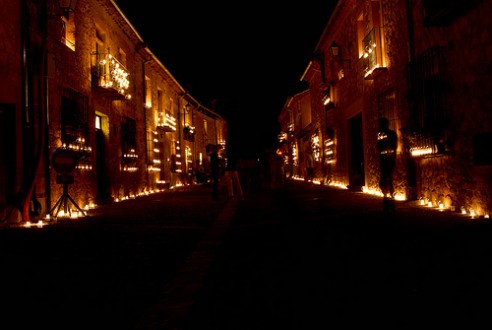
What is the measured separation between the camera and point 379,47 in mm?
11203

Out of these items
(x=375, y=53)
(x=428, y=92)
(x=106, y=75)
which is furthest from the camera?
(x=106, y=75)

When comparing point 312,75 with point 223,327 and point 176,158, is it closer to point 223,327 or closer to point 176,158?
point 176,158

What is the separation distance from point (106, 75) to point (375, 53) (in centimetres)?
733

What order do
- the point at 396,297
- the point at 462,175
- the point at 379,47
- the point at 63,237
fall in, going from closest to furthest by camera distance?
1. the point at 396,297
2. the point at 63,237
3. the point at 462,175
4. the point at 379,47

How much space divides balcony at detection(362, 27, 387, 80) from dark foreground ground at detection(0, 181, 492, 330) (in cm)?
562

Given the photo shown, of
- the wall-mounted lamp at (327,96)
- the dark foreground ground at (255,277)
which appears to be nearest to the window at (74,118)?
the dark foreground ground at (255,277)

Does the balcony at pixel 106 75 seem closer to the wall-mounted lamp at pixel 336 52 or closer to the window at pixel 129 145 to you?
the window at pixel 129 145

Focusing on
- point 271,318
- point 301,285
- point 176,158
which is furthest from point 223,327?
point 176,158

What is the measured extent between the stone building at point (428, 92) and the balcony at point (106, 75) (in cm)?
719

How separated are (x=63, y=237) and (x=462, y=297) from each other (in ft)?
16.6

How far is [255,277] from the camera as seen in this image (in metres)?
3.61

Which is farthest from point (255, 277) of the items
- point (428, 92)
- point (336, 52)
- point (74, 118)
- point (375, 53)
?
point (336, 52)

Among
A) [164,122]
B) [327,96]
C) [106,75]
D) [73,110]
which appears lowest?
[73,110]

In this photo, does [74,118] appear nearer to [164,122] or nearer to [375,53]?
[375,53]
